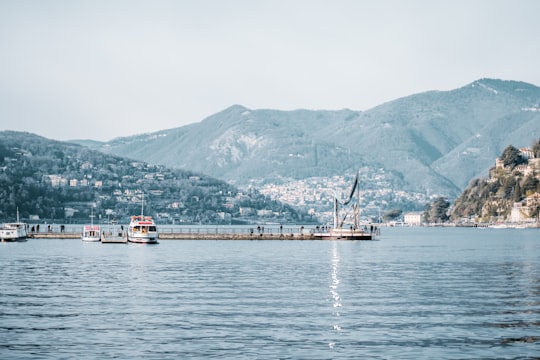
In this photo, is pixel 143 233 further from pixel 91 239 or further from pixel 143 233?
pixel 91 239

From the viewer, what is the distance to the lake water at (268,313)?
136 ft

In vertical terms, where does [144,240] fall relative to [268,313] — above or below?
above

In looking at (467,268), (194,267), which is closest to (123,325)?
(194,267)

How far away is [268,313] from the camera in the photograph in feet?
172

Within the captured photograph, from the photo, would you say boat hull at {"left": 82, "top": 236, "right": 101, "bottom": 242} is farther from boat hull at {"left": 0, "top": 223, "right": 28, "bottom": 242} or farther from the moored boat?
the moored boat

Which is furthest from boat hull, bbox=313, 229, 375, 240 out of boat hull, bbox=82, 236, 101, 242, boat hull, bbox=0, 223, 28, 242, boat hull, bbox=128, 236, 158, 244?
boat hull, bbox=0, 223, 28, 242

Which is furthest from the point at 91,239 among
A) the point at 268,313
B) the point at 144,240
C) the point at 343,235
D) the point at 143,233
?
the point at 268,313

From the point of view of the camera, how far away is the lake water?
4138cm

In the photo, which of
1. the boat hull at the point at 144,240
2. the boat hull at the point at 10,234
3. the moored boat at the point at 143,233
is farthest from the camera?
the boat hull at the point at 10,234

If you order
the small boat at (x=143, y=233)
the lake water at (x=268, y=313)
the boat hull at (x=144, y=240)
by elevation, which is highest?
the small boat at (x=143, y=233)

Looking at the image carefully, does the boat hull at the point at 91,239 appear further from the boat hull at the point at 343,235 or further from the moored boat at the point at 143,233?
the boat hull at the point at 343,235

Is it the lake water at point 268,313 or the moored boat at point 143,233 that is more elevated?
the moored boat at point 143,233

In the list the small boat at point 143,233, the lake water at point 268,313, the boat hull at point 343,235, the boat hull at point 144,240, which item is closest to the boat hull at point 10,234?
the small boat at point 143,233

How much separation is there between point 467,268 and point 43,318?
55377mm
